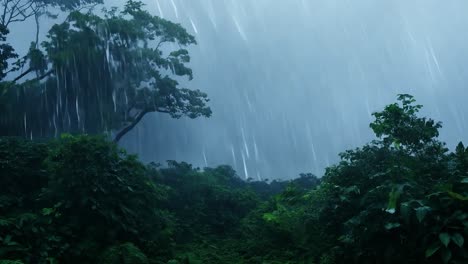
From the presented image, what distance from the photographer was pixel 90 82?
75.2ft

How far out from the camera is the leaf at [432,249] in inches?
225

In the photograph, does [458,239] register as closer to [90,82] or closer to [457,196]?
[457,196]

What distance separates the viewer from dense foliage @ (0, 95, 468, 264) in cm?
641

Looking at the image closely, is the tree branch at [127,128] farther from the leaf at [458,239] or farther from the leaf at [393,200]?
Answer: the leaf at [458,239]

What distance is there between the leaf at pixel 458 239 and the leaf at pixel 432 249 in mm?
270

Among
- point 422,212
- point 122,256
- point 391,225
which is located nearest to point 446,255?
point 422,212

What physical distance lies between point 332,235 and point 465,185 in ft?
9.75

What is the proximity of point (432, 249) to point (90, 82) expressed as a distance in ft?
68.5

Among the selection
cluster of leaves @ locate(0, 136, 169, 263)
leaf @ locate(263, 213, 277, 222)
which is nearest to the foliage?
cluster of leaves @ locate(0, 136, 169, 263)

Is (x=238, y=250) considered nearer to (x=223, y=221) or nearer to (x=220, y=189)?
(x=223, y=221)

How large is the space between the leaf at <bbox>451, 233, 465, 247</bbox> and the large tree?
19.9 metres

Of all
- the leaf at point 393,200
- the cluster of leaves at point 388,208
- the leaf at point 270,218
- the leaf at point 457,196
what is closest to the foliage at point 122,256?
the cluster of leaves at point 388,208

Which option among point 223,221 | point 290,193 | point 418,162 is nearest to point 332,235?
point 418,162

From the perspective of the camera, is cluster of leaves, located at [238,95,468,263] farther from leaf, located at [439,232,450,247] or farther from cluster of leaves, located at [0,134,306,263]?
cluster of leaves, located at [0,134,306,263]
